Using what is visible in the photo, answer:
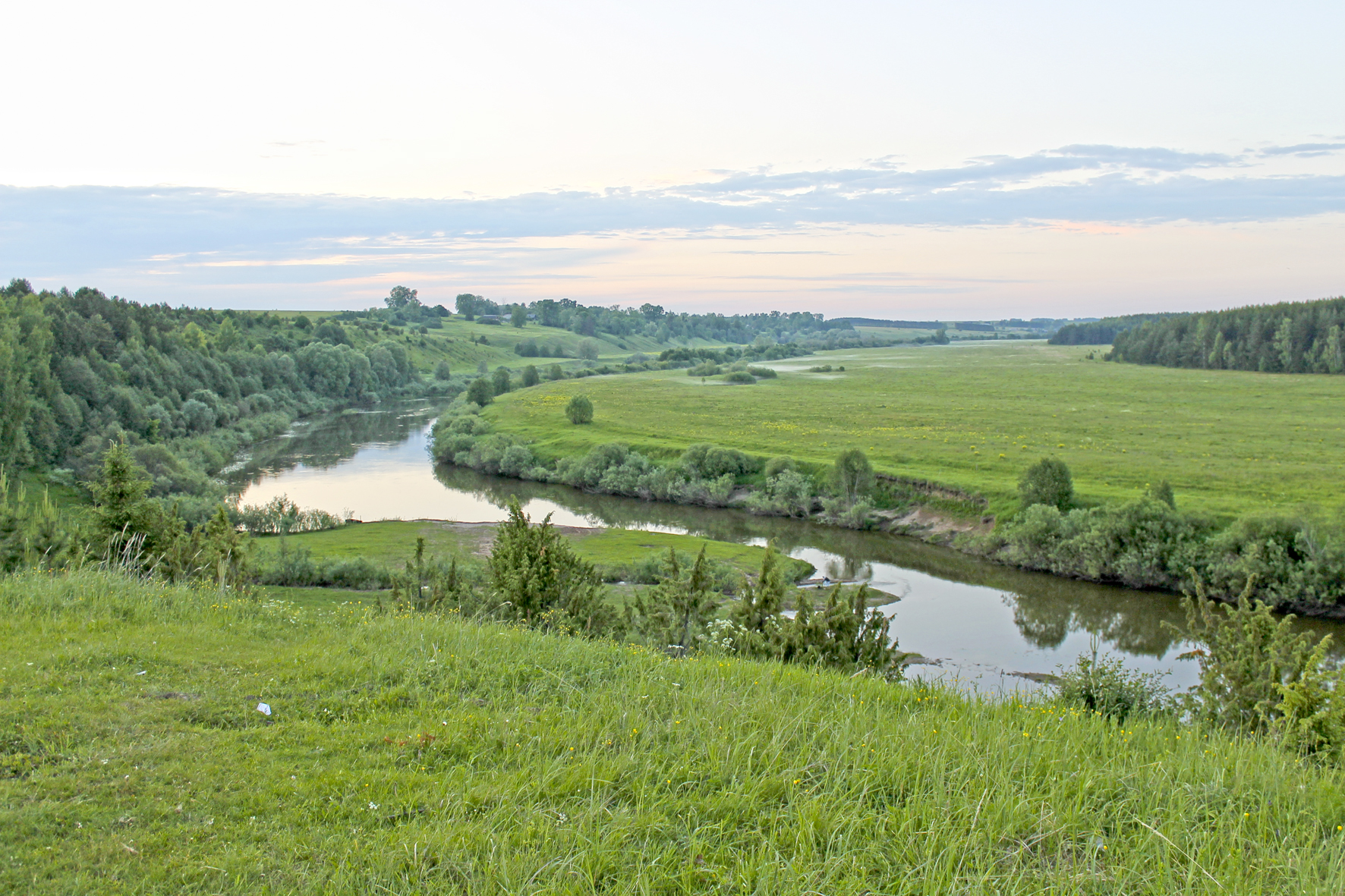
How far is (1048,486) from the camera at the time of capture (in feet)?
146

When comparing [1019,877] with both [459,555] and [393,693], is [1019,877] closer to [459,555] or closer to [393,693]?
[393,693]

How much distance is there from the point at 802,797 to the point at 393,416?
112918mm

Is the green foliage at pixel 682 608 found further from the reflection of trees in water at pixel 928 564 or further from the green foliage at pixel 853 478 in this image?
the green foliage at pixel 853 478

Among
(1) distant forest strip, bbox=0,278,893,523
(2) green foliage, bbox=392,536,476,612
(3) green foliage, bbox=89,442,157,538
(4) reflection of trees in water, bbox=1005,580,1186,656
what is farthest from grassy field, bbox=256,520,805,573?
(3) green foliage, bbox=89,442,157,538

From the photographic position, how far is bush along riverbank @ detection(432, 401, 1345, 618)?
34156 millimetres

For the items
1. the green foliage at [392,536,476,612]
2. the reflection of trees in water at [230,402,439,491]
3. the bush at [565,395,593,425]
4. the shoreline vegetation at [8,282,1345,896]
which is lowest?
the reflection of trees in water at [230,402,439,491]

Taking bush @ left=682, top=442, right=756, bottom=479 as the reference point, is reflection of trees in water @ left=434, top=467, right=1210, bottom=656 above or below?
below

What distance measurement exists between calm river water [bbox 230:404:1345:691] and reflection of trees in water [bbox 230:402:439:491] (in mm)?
382

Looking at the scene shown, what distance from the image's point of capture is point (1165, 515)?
38.4 m

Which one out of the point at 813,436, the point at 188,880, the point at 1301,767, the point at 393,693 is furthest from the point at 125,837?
the point at 813,436

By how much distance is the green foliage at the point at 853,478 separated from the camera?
53562 mm

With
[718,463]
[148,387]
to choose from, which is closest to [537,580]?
[718,463]

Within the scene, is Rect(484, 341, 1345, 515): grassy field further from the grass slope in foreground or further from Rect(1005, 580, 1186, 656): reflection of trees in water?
the grass slope in foreground

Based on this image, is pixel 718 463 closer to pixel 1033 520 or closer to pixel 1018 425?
pixel 1033 520
